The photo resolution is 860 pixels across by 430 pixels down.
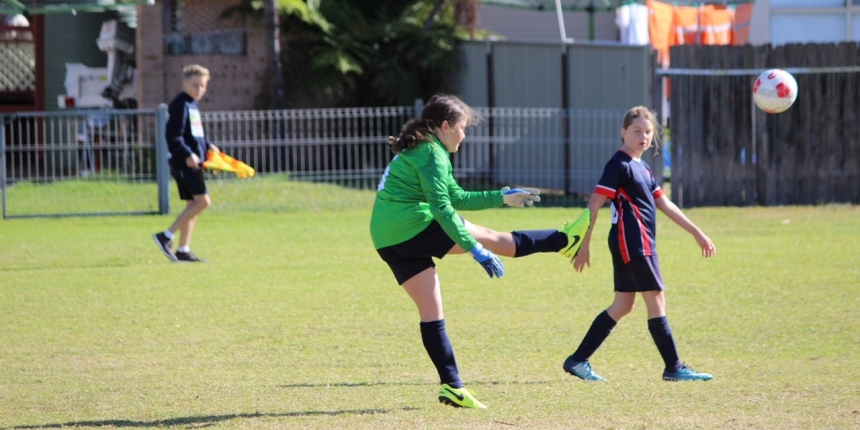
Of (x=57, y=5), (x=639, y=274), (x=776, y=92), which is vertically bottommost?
(x=639, y=274)

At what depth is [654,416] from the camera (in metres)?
5.02

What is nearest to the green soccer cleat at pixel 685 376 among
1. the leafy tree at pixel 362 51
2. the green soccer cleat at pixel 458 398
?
the green soccer cleat at pixel 458 398

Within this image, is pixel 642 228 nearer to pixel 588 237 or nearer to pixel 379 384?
pixel 588 237

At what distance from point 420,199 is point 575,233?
3.13 ft

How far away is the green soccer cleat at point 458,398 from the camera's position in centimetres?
524

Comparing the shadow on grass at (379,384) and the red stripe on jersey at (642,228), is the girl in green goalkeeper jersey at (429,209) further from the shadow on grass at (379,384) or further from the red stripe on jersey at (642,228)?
the red stripe on jersey at (642,228)

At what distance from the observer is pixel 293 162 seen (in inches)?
648

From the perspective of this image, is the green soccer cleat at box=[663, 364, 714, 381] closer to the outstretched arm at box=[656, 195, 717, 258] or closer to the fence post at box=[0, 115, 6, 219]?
the outstretched arm at box=[656, 195, 717, 258]

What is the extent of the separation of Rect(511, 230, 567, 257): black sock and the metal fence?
1022 cm

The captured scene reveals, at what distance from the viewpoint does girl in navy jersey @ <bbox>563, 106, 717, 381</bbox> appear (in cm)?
582

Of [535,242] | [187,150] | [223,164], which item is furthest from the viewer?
[223,164]

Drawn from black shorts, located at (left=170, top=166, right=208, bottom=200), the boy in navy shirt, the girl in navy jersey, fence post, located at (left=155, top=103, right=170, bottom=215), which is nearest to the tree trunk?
fence post, located at (left=155, top=103, right=170, bottom=215)

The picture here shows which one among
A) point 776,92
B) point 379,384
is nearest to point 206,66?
point 776,92

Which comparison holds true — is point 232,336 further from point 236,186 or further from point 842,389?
point 236,186
